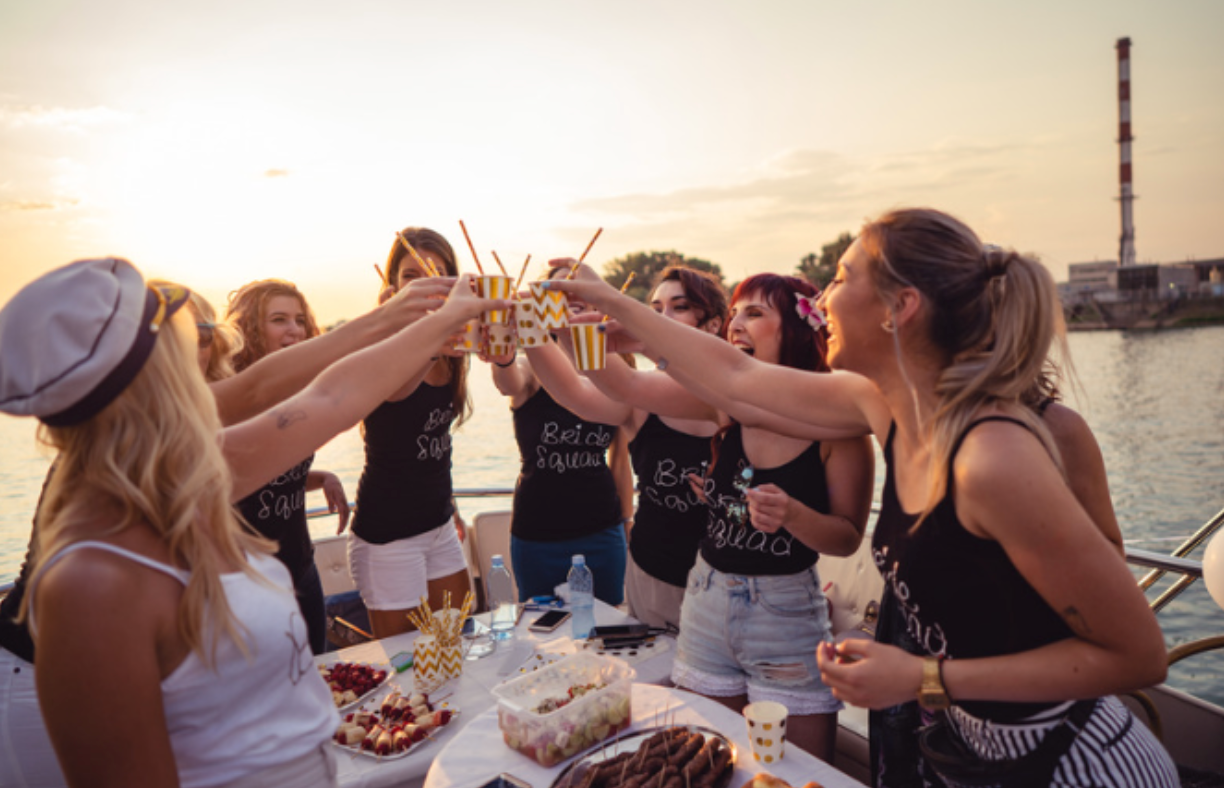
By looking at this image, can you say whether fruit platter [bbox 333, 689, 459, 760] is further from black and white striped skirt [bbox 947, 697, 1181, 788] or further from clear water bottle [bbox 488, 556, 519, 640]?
black and white striped skirt [bbox 947, 697, 1181, 788]

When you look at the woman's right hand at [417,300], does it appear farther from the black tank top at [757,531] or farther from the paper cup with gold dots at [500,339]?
the black tank top at [757,531]

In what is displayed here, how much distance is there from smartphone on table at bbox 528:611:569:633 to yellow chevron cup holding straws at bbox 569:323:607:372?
106 centimetres

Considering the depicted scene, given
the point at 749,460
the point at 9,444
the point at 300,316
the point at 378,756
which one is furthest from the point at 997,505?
the point at 9,444

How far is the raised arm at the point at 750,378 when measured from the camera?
78.7 inches

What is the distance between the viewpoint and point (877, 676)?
133cm

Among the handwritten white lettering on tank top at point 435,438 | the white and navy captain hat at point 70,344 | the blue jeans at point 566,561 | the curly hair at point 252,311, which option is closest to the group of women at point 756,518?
the white and navy captain hat at point 70,344

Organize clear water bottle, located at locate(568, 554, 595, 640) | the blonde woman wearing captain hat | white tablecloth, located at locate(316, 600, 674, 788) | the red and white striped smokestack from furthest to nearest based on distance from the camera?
the red and white striped smokestack < clear water bottle, located at locate(568, 554, 595, 640) < white tablecloth, located at locate(316, 600, 674, 788) < the blonde woman wearing captain hat

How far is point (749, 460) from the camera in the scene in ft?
7.49

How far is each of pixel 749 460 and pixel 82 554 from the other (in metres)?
1.78

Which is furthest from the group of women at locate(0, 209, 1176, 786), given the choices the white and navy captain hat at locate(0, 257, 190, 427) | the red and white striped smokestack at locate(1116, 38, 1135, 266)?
the red and white striped smokestack at locate(1116, 38, 1135, 266)

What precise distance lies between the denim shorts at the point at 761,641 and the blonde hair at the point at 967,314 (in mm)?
794

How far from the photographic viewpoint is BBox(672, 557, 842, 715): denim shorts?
203cm

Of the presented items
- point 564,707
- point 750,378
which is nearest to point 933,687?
point 564,707

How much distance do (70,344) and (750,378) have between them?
1.63 meters
